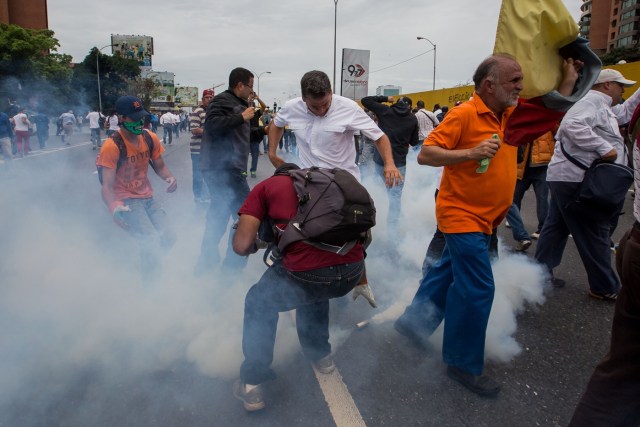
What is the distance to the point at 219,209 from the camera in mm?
4105

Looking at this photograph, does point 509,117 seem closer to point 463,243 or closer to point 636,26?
point 463,243

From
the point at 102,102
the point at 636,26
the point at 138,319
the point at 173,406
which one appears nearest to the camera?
the point at 173,406

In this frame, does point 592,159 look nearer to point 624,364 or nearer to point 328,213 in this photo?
point 624,364

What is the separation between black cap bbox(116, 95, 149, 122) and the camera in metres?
3.27

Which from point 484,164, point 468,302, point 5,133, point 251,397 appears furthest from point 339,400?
point 5,133

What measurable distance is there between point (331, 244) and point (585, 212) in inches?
103

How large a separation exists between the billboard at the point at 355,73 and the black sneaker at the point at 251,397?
13.1m

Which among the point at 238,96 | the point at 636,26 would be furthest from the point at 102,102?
the point at 636,26

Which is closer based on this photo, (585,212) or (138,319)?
(138,319)

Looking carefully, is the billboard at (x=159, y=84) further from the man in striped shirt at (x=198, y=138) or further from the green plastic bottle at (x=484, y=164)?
the green plastic bottle at (x=484, y=164)

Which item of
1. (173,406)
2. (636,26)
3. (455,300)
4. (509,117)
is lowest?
(173,406)

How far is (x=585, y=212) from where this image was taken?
368 centimetres

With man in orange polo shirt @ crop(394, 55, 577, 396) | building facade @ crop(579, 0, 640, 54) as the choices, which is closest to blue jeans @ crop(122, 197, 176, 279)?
man in orange polo shirt @ crop(394, 55, 577, 396)

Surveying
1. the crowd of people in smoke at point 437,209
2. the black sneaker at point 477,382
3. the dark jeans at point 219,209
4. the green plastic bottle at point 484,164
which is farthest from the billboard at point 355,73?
the black sneaker at point 477,382
